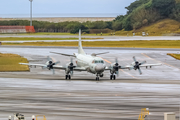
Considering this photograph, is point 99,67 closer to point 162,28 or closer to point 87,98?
point 87,98

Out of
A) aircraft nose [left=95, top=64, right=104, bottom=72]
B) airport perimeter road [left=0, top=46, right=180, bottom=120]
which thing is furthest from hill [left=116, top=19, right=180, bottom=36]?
aircraft nose [left=95, top=64, right=104, bottom=72]

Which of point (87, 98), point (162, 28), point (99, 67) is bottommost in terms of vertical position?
point (87, 98)

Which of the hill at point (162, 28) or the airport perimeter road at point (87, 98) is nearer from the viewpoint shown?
the airport perimeter road at point (87, 98)

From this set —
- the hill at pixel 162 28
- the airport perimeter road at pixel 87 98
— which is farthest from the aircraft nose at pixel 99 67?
the hill at pixel 162 28

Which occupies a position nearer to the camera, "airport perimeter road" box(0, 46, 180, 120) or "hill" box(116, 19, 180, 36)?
"airport perimeter road" box(0, 46, 180, 120)

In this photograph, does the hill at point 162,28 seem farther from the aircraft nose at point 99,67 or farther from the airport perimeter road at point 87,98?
the aircraft nose at point 99,67

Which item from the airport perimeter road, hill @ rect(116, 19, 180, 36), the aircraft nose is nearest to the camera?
the airport perimeter road

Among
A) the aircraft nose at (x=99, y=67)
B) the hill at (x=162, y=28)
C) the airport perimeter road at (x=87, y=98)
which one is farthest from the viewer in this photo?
the hill at (x=162, y=28)

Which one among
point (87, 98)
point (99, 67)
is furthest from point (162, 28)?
point (87, 98)

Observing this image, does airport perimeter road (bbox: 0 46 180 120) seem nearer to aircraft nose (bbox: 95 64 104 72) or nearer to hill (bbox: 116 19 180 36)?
aircraft nose (bbox: 95 64 104 72)

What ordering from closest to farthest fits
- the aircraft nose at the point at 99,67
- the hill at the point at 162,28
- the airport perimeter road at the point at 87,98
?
1. the airport perimeter road at the point at 87,98
2. the aircraft nose at the point at 99,67
3. the hill at the point at 162,28

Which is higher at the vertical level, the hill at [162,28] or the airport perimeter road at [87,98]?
the hill at [162,28]

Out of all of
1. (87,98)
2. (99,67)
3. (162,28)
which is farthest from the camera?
(162,28)

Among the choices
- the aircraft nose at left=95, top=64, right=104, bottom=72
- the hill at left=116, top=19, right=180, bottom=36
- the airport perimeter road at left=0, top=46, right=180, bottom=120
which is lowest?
the airport perimeter road at left=0, top=46, right=180, bottom=120
